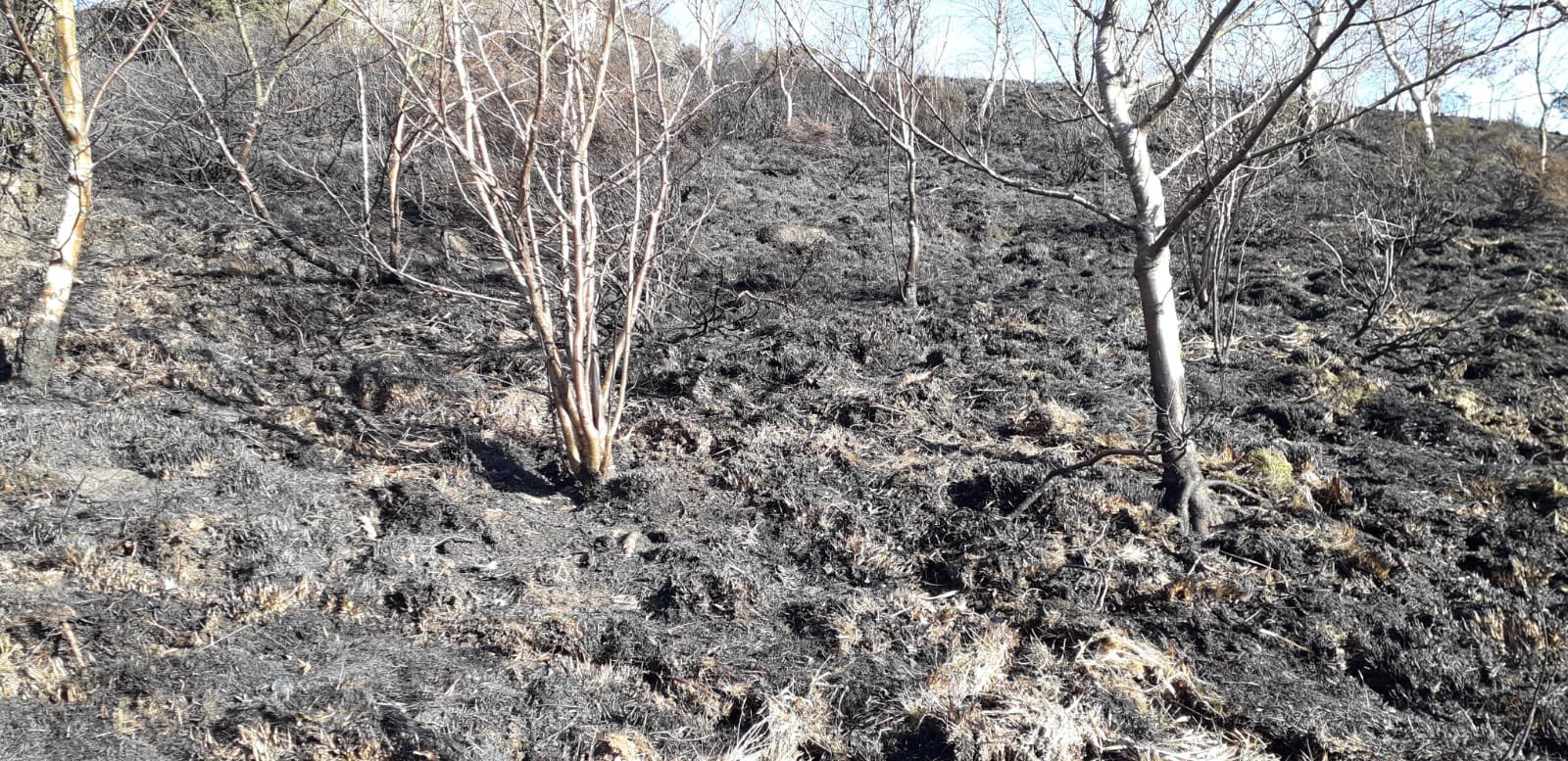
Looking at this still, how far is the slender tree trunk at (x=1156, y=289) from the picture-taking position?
3639mm

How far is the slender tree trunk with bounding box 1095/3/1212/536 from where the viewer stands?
3.64 meters

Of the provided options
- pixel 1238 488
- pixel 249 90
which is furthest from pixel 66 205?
pixel 1238 488

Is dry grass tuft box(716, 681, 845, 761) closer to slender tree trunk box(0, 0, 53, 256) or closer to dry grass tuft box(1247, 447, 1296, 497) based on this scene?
dry grass tuft box(1247, 447, 1296, 497)

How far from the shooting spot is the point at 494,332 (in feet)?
19.9

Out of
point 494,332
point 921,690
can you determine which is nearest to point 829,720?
point 921,690

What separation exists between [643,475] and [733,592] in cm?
101

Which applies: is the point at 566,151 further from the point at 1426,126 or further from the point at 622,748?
the point at 1426,126

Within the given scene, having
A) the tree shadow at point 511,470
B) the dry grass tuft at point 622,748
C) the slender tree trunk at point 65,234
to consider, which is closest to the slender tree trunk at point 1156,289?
the dry grass tuft at point 622,748

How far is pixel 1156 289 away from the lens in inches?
144

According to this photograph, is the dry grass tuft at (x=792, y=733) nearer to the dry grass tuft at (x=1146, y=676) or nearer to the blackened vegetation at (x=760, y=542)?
the blackened vegetation at (x=760, y=542)

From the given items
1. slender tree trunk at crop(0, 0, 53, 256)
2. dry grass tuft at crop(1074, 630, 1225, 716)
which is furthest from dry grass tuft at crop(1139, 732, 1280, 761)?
slender tree trunk at crop(0, 0, 53, 256)

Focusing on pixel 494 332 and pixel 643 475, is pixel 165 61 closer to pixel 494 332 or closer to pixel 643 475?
pixel 494 332

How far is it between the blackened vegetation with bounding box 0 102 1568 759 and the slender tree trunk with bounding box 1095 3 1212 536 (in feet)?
0.65

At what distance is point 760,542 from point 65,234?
3.89 m
